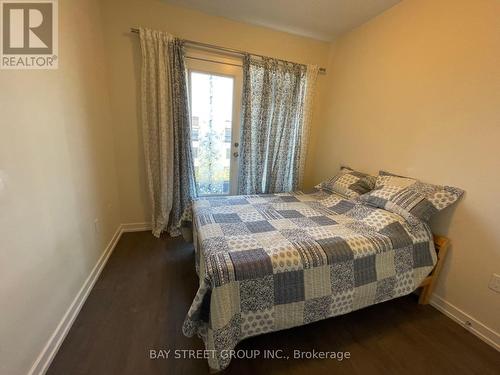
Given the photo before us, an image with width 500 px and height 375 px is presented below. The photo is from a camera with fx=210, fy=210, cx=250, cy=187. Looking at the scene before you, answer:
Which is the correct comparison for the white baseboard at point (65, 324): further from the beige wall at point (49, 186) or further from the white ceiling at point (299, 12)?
the white ceiling at point (299, 12)

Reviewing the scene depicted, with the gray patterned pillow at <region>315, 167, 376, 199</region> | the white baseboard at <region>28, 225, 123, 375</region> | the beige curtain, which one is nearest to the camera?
the white baseboard at <region>28, 225, 123, 375</region>

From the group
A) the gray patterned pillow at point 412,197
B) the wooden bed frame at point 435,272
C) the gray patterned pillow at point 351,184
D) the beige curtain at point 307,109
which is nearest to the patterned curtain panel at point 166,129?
the beige curtain at point 307,109

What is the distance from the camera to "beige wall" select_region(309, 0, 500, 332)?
4.83 feet

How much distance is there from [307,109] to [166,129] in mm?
1853

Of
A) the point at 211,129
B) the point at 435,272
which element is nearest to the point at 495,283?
the point at 435,272

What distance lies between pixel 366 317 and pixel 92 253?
2.33m

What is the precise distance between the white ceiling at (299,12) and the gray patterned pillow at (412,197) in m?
1.76

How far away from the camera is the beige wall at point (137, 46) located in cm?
218

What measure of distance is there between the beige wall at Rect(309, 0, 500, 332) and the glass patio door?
60.7 inches

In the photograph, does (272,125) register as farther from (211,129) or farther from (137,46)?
(137,46)

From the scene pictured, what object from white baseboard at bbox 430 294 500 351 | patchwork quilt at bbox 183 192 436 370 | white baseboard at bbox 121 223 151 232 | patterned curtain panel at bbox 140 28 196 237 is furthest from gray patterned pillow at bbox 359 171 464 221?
white baseboard at bbox 121 223 151 232

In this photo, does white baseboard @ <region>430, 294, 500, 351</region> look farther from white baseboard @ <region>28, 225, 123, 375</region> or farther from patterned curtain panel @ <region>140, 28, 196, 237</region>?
white baseboard @ <region>28, 225, 123, 375</region>

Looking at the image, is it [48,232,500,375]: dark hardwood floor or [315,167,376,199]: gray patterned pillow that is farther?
[315,167,376,199]: gray patterned pillow

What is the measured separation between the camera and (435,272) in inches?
68.6
